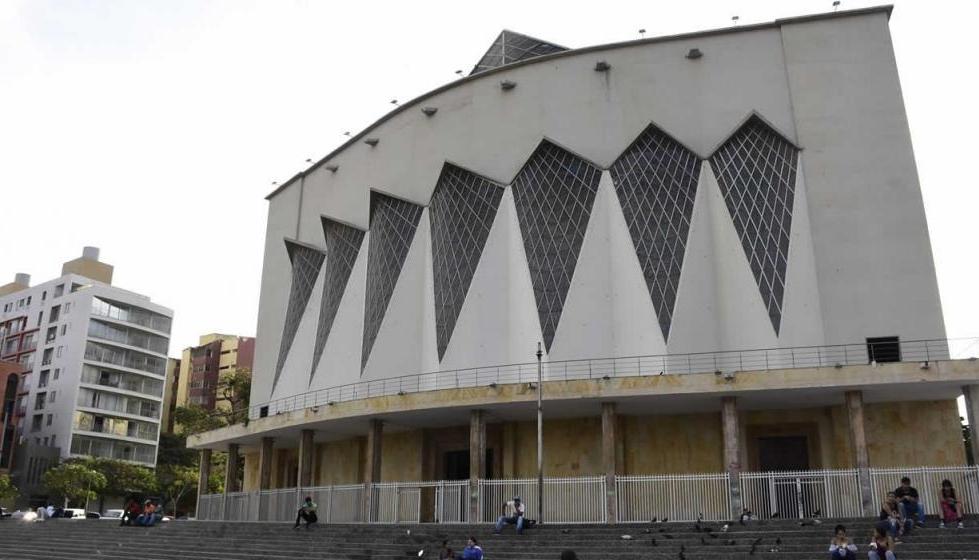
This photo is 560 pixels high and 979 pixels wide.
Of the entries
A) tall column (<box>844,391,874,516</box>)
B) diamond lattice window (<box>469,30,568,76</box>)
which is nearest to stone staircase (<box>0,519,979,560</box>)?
tall column (<box>844,391,874,516</box>)

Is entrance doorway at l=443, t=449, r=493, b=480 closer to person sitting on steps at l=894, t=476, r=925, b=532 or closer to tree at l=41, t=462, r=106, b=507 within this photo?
person sitting on steps at l=894, t=476, r=925, b=532

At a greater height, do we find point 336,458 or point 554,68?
point 554,68

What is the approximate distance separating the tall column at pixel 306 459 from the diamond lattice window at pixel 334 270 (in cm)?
490

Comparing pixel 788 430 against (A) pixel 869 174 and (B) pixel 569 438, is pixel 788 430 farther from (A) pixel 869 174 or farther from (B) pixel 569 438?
(A) pixel 869 174

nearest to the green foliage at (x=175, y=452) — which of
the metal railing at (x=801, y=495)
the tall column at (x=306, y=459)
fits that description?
the tall column at (x=306, y=459)

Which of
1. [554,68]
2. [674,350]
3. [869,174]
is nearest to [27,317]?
[554,68]

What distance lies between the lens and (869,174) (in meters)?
22.5

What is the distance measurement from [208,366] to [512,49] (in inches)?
1984

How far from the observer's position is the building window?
21156 mm

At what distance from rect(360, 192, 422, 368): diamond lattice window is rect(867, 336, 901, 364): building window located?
14.1 meters

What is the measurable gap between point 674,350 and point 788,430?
338cm

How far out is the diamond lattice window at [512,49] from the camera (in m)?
31.5

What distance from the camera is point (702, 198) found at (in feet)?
79.5

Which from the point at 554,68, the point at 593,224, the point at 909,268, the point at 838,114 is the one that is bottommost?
the point at 909,268
